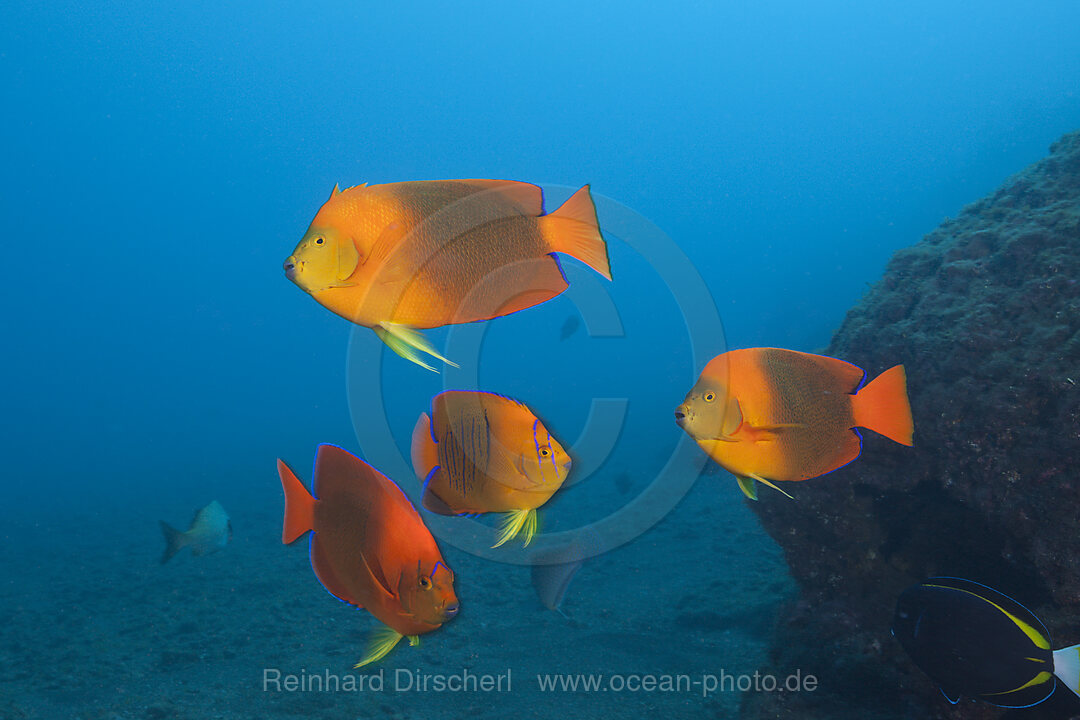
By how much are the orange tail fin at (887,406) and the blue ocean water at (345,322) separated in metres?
1.69

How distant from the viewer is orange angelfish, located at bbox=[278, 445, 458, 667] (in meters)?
1.36

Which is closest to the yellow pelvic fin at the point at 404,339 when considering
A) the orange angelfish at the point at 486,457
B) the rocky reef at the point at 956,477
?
the orange angelfish at the point at 486,457

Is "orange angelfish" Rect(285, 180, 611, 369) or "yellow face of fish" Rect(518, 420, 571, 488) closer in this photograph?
"orange angelfish" Rect(285, 180, 611, 369)

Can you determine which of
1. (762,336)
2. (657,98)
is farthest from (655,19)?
(762,336)

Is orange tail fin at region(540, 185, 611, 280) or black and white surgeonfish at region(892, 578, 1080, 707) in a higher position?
orange tail fin at region(540, 185, 611, 280)

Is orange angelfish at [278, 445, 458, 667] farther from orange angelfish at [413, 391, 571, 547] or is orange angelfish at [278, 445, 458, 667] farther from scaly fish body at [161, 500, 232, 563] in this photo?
scaly fish body at [161, 500, 232, 563]

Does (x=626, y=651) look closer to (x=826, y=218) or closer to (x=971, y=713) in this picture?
(x=971, y=713)

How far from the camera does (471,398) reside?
153cm

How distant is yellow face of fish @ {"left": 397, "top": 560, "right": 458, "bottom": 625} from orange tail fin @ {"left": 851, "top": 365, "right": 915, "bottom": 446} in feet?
4.74

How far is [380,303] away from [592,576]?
653cm

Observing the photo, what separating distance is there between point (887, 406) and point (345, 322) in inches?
1737

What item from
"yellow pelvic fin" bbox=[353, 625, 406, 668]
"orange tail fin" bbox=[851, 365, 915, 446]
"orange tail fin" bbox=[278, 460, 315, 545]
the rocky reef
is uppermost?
"orange tail fin" bbox=[278, 460, 315, 545]

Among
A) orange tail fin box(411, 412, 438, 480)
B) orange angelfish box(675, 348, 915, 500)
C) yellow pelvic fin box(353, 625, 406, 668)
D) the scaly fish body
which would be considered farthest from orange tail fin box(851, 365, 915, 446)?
the scaly fish body

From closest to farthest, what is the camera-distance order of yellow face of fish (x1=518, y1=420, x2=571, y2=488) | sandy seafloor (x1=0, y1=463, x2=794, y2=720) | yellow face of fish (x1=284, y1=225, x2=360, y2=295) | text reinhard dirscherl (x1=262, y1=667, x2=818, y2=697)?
yellow face of fish (x1=284, y1=225, x2=360, y2=295)
yellow face of fish (x1=518, y1=420, x2=571, y2=488)
sandy seafloor (x1=0, y1=463, x2=794, y2=720)
text reinhard dirscherl (x1=262, y1=667, x2=818, y2=697)
